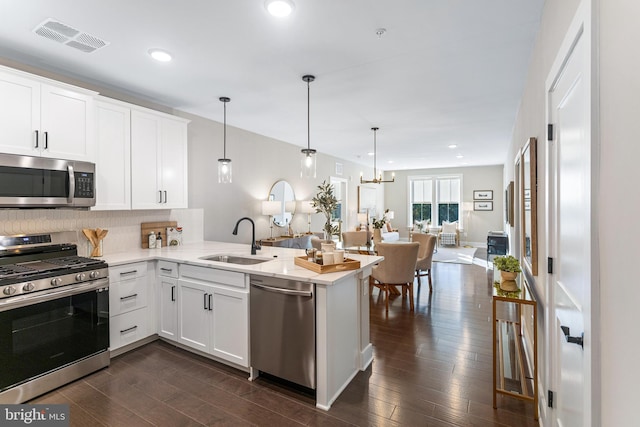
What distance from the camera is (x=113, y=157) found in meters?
3.36

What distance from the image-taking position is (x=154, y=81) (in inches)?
135

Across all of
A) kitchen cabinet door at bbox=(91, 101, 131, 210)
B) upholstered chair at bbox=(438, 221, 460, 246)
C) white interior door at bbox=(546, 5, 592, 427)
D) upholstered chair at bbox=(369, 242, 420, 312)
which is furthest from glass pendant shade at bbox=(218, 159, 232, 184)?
upholstered chair at bbox=(438, 221, 460, 246)

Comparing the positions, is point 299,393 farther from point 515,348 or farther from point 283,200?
point 283,200

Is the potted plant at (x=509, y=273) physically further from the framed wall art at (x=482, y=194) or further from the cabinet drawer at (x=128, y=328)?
the framed wall art at (x=482, y=194)

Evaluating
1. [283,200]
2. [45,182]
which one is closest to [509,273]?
[45,182]

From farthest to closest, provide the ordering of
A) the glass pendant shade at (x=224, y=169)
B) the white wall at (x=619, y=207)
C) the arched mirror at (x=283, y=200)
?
the arched mirror at (x=283, y=200) → the glass pendant shade at (x=224, y=169) → the white wall at (x=619, y=207)

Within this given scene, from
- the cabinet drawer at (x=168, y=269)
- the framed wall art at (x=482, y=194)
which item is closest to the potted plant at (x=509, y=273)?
the cabinet drawer at (x=168, y=269)

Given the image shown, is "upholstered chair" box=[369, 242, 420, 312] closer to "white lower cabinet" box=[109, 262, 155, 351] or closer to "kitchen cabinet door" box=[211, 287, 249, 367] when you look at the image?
"kitchen cabinet door" box=[211, 287, 249, 367]

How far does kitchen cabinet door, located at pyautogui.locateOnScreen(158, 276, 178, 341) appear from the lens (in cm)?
320

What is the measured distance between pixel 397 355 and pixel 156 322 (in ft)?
8.12

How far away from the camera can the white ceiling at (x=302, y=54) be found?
221 centimetres

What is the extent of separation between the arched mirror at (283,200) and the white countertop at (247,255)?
215 centimetres

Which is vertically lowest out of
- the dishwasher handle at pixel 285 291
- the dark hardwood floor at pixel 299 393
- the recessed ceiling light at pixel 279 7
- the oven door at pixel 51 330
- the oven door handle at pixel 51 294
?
the dark hardwood floor at pixel 299 393

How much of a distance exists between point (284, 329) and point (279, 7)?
2.27m
